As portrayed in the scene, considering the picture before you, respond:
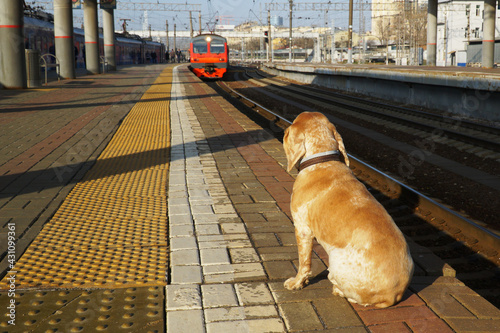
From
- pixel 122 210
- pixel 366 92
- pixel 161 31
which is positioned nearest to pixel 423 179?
pixel 122 210

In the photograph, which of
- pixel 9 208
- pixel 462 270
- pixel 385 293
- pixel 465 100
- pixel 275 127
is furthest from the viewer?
pixel 465 100

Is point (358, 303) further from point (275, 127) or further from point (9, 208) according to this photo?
point (275, 127)

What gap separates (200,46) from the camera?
2950cm

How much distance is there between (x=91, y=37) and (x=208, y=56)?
7.48 m

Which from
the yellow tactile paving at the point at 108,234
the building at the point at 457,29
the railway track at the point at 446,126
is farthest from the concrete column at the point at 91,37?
the building at the point at 457,29

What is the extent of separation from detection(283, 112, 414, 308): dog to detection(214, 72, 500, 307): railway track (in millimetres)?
865

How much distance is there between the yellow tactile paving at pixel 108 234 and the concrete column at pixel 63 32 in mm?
18942

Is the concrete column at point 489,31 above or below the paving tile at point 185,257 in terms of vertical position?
above

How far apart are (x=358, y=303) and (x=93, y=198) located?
126 inches

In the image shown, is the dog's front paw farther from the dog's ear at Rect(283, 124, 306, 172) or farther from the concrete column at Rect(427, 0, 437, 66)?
the concrete column at Rect(427, 0, 437, 66)

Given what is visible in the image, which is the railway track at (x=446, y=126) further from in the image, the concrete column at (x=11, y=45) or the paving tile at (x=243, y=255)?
the concrete column at (x=11, y=45)

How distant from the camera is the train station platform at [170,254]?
8.89 ft

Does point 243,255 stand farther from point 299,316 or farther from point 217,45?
point 217,45

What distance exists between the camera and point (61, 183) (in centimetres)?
564
